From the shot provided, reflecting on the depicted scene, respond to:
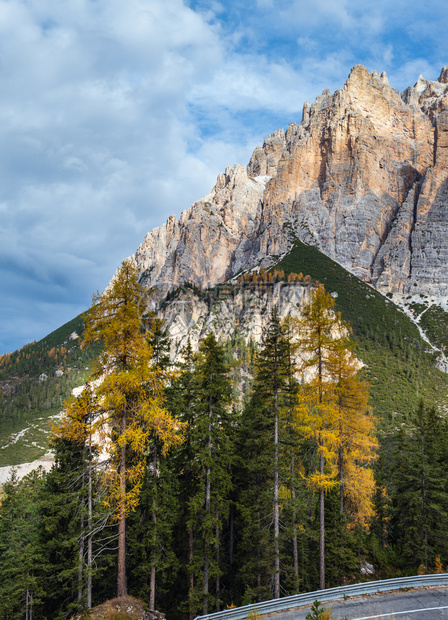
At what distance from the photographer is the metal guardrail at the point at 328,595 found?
36.4ft

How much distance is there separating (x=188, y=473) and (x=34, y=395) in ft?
480

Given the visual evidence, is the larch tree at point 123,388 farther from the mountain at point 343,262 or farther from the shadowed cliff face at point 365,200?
the shadowed cliff face at point 365,200

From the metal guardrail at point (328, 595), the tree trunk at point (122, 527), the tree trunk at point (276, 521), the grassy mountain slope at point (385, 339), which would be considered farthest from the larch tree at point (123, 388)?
the grassy mountain slope at point (385, 339)

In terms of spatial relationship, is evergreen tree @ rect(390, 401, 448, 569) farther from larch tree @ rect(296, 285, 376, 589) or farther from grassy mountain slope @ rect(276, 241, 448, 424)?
grassy mountain slope @ rect(276, 241, 448, 424)

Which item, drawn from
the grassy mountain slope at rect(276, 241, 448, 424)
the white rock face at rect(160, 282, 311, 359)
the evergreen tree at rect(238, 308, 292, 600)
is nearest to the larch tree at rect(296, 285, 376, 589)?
the evergreen tree at rect(238, 308, 292, 600)

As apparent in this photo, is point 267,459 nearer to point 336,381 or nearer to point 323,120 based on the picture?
point 336,381

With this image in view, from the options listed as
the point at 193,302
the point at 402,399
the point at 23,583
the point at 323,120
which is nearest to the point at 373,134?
the point at 323,120

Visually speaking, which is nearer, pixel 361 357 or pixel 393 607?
pixel 393 607

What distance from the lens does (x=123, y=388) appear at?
1130 centimetres

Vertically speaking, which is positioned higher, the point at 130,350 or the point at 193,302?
the point at 193,302

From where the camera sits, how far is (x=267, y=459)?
15031mm

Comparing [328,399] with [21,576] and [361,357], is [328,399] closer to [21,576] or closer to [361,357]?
[21,576]

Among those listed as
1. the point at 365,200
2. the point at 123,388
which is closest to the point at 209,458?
the point at 123,388

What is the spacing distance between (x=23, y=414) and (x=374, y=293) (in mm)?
144688
